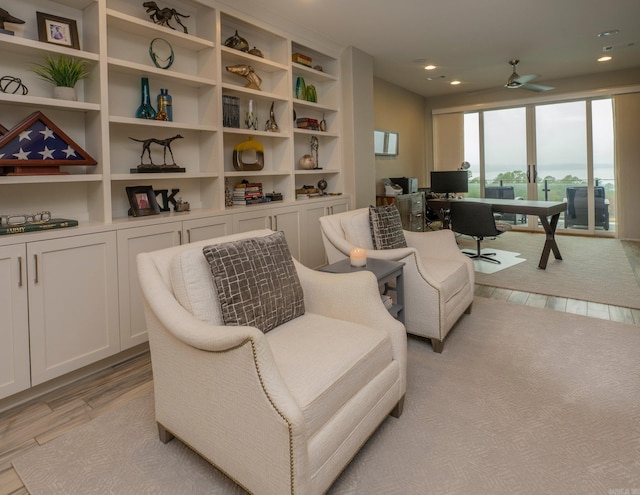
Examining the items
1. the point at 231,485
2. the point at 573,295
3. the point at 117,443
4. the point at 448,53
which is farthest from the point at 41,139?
the point at 448,53

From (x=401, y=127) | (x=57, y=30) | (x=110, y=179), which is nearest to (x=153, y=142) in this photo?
(x=110, y=179)

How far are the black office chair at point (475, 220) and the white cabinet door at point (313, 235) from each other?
5.21 ft

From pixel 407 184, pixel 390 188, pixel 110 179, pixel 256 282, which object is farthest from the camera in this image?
pixel 407 184

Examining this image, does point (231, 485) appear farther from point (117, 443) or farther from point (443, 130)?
point (443, 130)

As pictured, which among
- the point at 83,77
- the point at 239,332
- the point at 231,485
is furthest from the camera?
the point at 83,77

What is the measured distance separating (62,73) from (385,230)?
222cm

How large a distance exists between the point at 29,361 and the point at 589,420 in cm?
269

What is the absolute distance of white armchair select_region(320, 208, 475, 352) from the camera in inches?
99.3

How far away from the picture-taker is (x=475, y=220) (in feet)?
15.4

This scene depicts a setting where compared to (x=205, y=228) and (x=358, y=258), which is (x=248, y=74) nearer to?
(x=205, y=228)

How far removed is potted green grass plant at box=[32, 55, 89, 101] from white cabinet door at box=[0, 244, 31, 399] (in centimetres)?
94

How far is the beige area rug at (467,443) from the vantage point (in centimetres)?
147

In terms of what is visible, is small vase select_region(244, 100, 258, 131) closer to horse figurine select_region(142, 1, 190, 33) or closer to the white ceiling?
the white ceiling

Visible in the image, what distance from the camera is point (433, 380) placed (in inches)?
86.3
